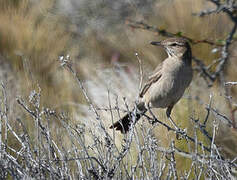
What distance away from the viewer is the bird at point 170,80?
16.2ft

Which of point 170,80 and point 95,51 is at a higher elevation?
point 95,51

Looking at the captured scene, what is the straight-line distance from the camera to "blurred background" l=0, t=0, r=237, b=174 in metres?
7.14

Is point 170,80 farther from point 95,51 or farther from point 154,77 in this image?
point 95,51

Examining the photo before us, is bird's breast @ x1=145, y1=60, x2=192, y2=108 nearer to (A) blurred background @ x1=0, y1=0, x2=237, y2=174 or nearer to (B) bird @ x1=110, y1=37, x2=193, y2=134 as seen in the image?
(B) bird @ x1=110, y1=37, x2=193, y2=134

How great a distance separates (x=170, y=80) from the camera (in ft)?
16.3

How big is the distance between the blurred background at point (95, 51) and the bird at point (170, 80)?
680mm

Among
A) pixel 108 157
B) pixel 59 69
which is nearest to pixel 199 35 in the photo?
pixel 59 69

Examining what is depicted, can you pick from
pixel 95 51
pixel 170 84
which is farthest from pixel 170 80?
pixel 95 51

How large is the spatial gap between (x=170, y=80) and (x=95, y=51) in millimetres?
6014

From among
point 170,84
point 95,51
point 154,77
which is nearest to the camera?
point 170,84

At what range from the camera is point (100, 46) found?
1098 cm

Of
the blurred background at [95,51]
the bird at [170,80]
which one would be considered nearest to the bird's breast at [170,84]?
the bird at [170,80]

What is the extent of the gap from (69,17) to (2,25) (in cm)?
330

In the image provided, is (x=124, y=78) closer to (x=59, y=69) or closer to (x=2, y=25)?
(x=59, y=69)
